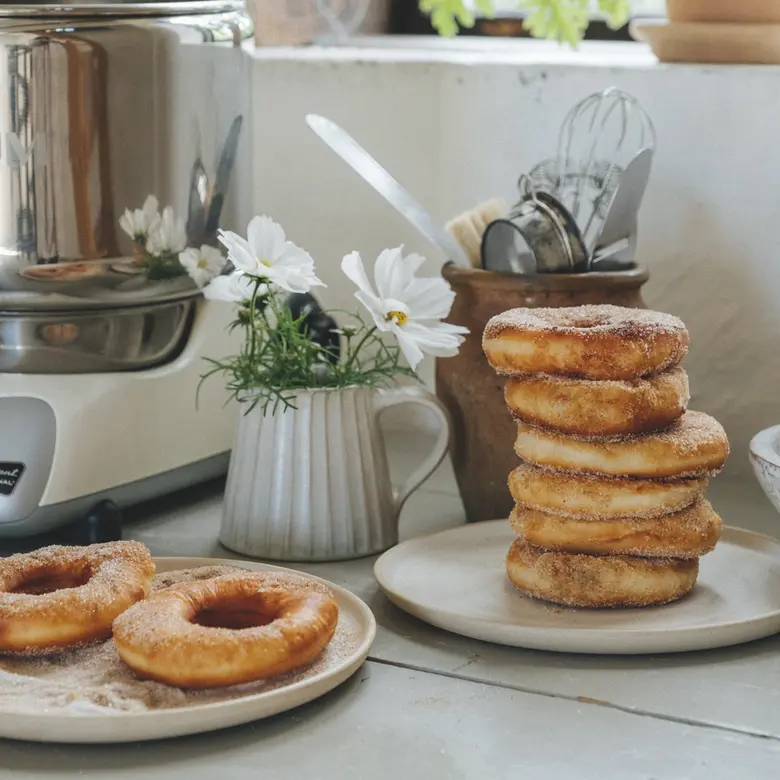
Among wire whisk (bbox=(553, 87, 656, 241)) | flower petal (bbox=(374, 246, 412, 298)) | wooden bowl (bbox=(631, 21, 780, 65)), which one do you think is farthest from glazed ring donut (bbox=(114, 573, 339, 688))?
wooden bowl (bbox=(631, 21, 780, 65))

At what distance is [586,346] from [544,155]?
440 millimetres

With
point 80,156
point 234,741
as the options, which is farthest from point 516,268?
point 234,741

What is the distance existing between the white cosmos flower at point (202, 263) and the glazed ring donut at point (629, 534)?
289 millimetres

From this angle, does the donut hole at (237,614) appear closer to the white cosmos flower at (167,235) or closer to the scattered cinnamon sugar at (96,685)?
the scattered cinnamon sugar at (96,685)

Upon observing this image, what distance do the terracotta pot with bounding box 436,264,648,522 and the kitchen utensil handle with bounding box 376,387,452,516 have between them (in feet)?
0.06

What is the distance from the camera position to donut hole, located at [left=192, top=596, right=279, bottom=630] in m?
0.72

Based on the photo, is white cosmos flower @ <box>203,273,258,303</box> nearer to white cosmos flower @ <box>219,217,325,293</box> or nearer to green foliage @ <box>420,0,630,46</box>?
white cosmos flower @ <box>219,217,325,293</box>

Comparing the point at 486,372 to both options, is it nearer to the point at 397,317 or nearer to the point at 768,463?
the point at 397,317

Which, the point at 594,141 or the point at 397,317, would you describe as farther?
the point at 594,141

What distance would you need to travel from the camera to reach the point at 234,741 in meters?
0.63

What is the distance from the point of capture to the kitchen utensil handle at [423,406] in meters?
0.91

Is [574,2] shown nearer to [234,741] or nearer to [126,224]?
[126,224]

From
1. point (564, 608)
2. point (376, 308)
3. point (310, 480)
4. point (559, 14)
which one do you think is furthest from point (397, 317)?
point (559, 14)

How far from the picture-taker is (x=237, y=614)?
0.73 m
